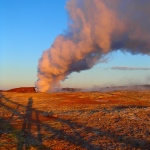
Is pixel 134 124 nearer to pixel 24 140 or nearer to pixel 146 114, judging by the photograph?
pixel 146 114

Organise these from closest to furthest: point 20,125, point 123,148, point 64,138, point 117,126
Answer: point 123,148
point 64,138
point 117,126
point 20,125

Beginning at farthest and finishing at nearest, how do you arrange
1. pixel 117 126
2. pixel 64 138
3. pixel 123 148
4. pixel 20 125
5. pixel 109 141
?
1. pixel 20 125
2. pixel 117 126
3. pixel 64 138
4. pixel 109 141
5. pixel 123 148

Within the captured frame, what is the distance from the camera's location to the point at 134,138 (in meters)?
11.6

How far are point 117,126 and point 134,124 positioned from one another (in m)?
1.05

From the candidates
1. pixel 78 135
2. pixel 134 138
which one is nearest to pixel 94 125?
pixel 78 135

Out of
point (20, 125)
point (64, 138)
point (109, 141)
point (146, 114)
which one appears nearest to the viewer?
point (109, 141)

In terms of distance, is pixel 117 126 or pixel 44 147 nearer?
pixel 44 147

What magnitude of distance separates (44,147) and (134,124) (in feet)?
19.0

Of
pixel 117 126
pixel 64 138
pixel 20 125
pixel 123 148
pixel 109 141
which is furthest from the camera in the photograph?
pixel 20 125

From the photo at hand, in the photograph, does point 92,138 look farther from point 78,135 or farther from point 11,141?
point 11,141

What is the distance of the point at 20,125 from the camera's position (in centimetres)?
1558

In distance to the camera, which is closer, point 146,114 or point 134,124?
point 134,124

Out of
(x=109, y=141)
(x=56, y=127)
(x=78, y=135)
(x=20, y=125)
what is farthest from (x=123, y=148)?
(x=20, y=125)

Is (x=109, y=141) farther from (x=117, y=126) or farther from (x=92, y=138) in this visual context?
(x=117, y=126)
